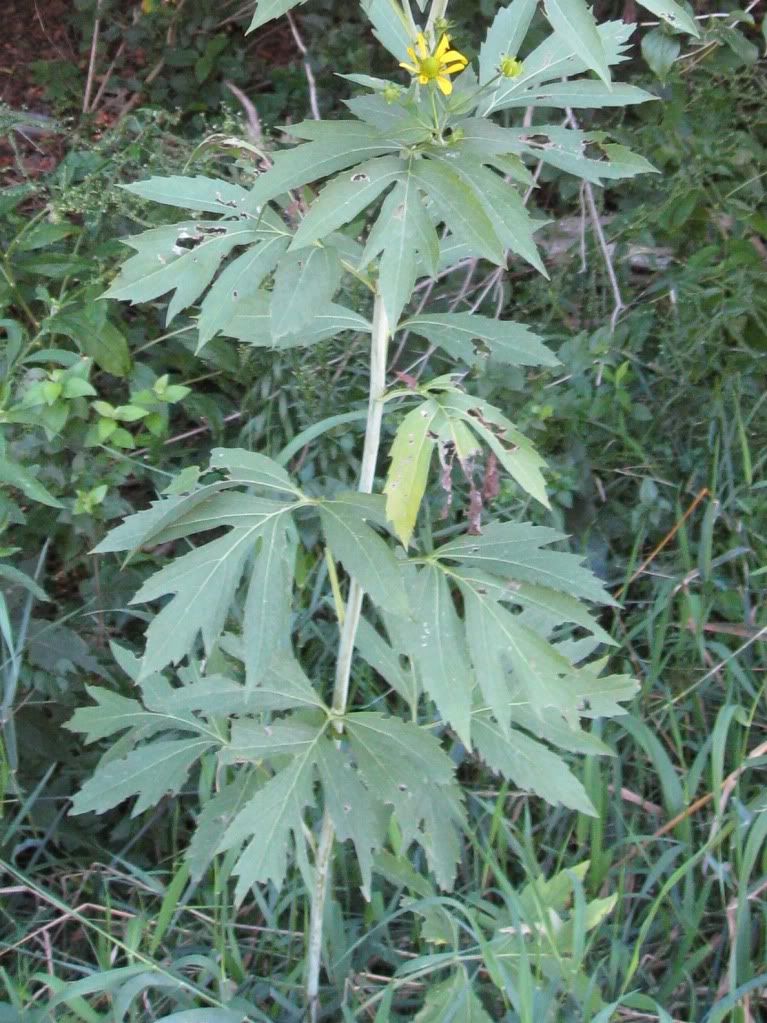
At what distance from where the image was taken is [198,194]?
158 centimetres

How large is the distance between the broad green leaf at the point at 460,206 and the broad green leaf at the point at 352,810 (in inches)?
32.1

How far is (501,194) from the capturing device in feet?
4.30

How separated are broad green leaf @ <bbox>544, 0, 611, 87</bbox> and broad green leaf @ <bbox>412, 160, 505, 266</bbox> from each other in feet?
0.64

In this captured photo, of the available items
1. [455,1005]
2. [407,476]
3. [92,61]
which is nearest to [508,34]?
[407,476]

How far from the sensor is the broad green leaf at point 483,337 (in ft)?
5.25

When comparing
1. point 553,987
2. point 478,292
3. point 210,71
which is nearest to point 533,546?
point 553,987

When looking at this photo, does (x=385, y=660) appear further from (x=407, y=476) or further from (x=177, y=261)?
(x=177, y=261)

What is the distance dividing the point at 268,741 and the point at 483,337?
703 mm

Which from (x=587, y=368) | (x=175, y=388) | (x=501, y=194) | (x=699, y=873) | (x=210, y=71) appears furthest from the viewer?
(x=210, y=71)

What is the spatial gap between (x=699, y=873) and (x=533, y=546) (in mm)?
1034

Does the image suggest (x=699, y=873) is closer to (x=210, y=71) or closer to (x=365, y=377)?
(x=365, y=377)

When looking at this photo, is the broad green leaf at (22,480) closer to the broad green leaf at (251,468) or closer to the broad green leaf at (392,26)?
the broad green leaf at (251,468)

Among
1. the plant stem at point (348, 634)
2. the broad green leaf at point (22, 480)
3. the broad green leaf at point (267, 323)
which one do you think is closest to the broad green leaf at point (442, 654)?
the plant stem at point (348, 634)

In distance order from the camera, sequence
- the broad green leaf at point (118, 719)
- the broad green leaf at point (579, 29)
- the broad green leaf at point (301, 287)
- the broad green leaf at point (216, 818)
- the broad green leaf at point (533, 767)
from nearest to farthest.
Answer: the broad green leaf at point (579, 29) < the broad green leaf at point (301, 287) < the broad green leaf at point (533, 767) < the broad green leaf at point (216, 818) < the broad green leaf at point (118, 719)
